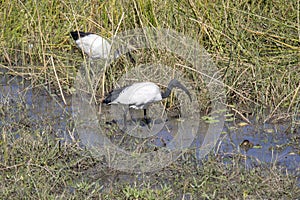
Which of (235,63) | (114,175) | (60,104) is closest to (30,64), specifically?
(60,104)

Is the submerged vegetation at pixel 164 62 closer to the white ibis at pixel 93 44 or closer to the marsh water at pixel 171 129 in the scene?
the marsh water at pixel 171 129

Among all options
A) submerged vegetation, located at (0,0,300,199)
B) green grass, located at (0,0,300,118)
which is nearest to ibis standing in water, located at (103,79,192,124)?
submerged vegetation, located at (0,0,300,199)

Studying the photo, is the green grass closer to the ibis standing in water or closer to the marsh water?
the marsh water

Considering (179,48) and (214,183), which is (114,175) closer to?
(214,183)

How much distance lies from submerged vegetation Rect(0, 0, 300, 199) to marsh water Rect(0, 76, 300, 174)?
3cm

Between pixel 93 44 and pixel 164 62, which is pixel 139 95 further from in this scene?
pixel 93 44

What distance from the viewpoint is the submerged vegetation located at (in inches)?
152

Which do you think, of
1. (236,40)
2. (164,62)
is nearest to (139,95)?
(164,62)

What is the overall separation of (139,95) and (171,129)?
15.7 inches

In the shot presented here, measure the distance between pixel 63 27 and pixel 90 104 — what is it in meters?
1.68

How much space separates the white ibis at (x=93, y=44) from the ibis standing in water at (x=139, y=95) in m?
0.98

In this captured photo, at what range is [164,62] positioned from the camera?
225 inches

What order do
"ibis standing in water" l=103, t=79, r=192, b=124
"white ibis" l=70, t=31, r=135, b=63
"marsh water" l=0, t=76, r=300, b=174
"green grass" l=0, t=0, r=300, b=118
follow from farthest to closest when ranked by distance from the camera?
1. "white ibis" l=70, t=31, r=135, b=63
2. "green grass" l=0, t=0, r=300, b=118
3. "ibis standing in water" l=103, t=79, r=192, b=124
4. "marsh water" l=0, t=76, r=300, b=174

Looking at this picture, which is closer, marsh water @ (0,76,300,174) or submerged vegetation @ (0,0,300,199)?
submerged vegetation @ (0,0,300,199)
